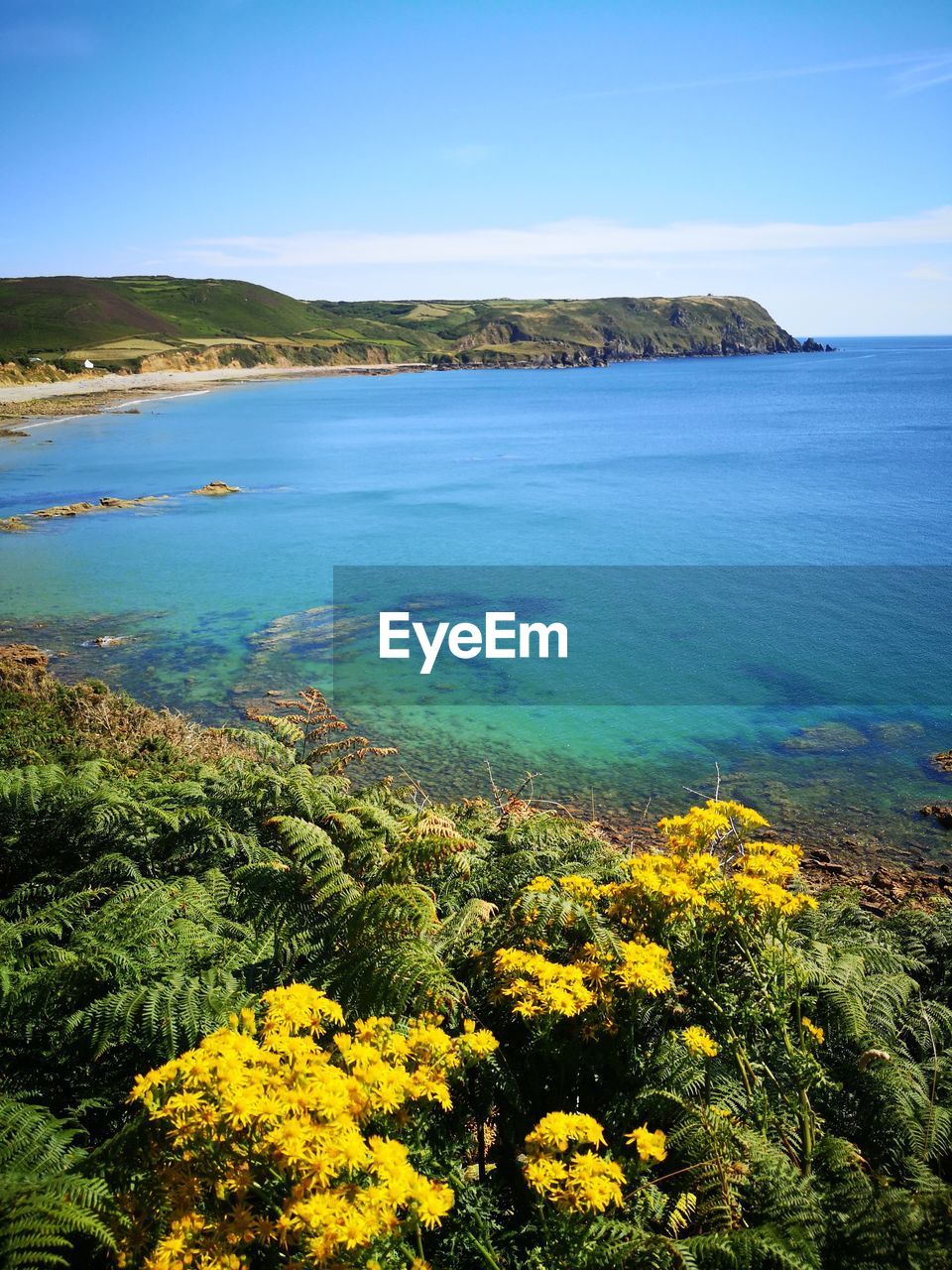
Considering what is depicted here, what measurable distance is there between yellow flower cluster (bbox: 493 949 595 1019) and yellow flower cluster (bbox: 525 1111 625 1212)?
21.7 inches

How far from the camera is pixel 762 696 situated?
799 inches

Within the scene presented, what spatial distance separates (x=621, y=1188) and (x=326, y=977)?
182 centimetres

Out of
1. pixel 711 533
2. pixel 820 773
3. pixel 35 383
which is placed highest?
pixel 35 383

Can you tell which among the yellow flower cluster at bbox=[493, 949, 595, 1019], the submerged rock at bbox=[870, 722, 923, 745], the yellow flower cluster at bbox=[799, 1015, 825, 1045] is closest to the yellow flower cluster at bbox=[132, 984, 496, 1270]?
the yellow flower cluster at bbox=[493, 949, 595, 1019]

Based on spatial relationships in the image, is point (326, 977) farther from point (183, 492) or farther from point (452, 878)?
point (183, 492)

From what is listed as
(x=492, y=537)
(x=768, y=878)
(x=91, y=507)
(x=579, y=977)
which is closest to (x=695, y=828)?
(x=768, y=878)

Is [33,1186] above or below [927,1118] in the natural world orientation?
above

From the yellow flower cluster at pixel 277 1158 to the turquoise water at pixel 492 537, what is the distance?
12.0 metres

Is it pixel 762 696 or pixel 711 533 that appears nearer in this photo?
pixel 762 696

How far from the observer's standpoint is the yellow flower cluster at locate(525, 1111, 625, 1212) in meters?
2.96

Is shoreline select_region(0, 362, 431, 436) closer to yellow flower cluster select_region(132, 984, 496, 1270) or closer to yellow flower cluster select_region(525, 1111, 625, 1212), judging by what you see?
yellow flower cluster select_region(132, 984, 496, 1270)

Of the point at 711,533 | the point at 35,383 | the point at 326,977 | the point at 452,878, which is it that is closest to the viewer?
the point at 326,977

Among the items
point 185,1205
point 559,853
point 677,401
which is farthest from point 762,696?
point 677,401

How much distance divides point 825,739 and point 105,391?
107575 mm
